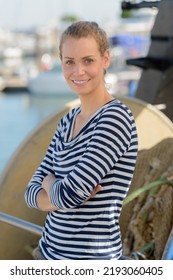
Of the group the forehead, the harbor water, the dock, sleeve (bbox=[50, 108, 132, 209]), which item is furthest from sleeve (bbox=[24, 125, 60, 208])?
the dock

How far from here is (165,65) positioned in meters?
5.84

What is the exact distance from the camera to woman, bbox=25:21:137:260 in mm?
2396

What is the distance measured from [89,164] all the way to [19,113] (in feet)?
123

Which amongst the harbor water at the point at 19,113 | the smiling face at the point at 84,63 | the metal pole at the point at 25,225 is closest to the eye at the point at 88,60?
the smiling face at the point at 84,63

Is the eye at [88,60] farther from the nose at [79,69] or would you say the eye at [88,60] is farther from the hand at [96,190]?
the hand at [96,190]

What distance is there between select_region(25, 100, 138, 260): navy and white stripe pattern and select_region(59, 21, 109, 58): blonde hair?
0.74ft

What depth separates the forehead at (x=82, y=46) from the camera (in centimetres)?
246

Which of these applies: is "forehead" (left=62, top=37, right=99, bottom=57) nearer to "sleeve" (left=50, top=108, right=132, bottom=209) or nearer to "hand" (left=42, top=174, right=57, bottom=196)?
"sleeve" (left=50, top=108, right=132, bottom=209)

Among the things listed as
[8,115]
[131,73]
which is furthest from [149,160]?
[131,73]

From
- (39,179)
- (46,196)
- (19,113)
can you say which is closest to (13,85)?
(19,113)

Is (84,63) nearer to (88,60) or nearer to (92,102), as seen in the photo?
(88,60)

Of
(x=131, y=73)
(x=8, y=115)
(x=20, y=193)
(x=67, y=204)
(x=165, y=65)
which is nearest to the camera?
(x=67, y=204)
